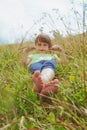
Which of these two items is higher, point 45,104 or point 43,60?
point 43,60

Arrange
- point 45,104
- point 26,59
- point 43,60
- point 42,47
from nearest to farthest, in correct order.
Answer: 1. point 45,104
2. point 43,60
3. point 26,59
4. point 42,47

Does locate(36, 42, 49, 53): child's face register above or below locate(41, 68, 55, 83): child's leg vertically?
above

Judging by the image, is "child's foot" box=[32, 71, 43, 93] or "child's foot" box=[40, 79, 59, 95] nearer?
"child's foot" box=[40, 79, 59, 95]

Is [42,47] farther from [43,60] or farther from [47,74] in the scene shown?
[47,74]

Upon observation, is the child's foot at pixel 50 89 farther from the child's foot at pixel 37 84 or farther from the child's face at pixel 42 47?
the child's face at pixel 42 47

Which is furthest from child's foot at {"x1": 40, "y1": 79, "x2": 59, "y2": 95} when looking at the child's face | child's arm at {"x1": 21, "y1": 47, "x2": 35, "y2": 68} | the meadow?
the child's face

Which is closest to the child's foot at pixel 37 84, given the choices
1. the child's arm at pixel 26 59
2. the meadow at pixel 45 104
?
the meadow at pixel 45 104

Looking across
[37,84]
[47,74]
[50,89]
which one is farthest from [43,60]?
[50,89]

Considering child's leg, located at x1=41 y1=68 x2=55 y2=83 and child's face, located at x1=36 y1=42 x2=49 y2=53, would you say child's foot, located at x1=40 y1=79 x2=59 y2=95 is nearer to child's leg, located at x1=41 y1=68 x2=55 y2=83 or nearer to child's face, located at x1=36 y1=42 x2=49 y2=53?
child's leg, located at x1=41 y1=68 x2=55 y2=83

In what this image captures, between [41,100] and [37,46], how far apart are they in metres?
1.60

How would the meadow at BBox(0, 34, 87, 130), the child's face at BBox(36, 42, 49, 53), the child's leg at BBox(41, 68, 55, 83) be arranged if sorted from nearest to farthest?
the meadow at BBox(0, 34, 87, 130)
the child's leg at BBox(41, 68, 55, 83)
the child's face at BBox(36, 42, 49, 53)

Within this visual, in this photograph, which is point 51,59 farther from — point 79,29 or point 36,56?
point 79,29

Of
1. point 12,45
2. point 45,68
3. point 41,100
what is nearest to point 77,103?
point 41,100

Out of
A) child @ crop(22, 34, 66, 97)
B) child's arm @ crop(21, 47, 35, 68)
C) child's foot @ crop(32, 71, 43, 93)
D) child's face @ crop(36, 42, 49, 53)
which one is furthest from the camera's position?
child's face @ crop(36, 42, 49, 53)
